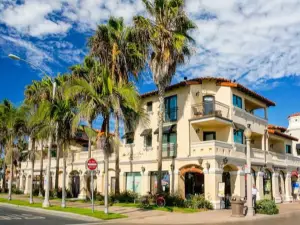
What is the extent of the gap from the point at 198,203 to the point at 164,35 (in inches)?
492

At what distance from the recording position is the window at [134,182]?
31766 millimetres

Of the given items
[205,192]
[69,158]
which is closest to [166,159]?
[205,192]

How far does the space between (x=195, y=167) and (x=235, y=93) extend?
831cm

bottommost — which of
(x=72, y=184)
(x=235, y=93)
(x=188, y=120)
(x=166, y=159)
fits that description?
(x=72, y=184)

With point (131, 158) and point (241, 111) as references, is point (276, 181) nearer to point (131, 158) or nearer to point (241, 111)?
point (241, 111)

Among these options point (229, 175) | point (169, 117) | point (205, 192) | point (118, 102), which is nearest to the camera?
point (118, 102)

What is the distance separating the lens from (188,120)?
2872 centimetres

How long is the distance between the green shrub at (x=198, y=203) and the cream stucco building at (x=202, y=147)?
720 millimetres

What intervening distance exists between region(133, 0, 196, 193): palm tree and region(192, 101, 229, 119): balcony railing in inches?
168

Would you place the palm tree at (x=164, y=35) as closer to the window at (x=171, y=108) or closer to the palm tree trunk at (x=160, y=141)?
the palm tree trunk at (x=160, y=141)

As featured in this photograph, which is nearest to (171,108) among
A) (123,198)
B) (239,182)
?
(239,182)

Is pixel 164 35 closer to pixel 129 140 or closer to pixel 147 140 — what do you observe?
pixel 147 140

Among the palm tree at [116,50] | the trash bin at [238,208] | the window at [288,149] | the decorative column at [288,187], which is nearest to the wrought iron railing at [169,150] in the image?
the palm tree at [116,50]

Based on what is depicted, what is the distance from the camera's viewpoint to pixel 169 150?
29.4m
